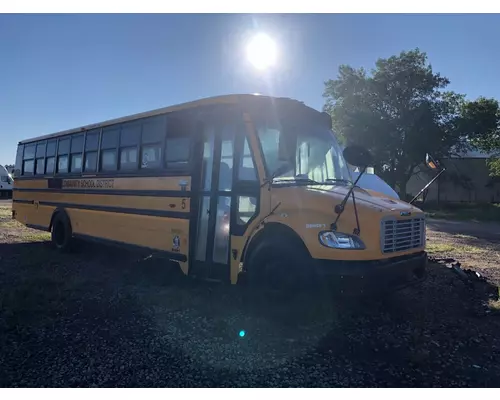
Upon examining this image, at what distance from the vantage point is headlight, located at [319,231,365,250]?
4.70 meters

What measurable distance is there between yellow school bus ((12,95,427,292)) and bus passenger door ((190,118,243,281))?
1 cm

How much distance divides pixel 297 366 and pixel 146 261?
17.9ft

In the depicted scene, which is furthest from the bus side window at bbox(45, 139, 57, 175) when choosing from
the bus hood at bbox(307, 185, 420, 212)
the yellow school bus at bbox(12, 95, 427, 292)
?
the bus hood at bbox(307, 185, 420, 212)

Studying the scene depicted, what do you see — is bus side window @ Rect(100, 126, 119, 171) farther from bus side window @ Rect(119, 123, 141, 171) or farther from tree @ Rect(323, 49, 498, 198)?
tree @ Rect(323, 49, 498, 198)

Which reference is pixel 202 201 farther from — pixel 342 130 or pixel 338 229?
pixel 342 130

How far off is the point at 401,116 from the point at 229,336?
90.7ft

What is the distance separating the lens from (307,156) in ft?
18.8

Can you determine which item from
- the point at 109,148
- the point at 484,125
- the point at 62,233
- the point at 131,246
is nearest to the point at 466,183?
the point at 484,125

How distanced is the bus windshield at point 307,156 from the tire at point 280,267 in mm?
901

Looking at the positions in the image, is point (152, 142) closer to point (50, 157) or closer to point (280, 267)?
point (280, 267)

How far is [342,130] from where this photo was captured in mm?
30359

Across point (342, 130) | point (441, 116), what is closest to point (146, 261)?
point (342, 130)

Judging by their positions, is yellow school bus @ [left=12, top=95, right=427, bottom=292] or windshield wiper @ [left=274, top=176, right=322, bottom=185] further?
windshield wiper @ [left=274, top=176, right=322, bottom=185]

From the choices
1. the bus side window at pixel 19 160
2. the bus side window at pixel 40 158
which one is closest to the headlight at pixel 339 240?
the bus side window at pixel 40 158
